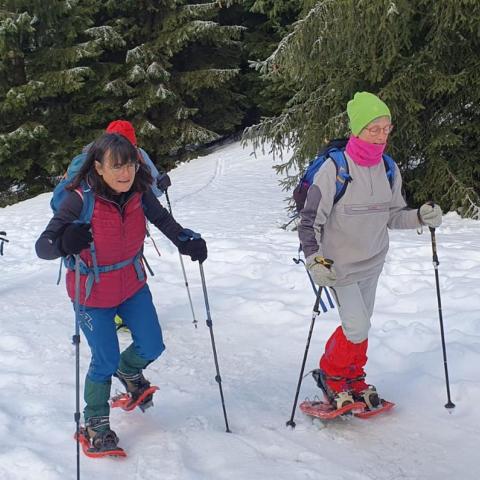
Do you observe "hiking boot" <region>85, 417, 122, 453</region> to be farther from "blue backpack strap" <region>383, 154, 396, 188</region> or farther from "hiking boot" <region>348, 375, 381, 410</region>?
"blue backpack strap" <region>383, 154, 396, 188</region>

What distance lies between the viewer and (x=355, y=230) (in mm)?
3881

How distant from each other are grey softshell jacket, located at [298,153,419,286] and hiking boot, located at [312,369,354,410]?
73 cm

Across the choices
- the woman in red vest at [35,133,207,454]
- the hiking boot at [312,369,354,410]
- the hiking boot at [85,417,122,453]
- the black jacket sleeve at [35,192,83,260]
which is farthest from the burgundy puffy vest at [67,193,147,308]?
the hiking boot at [312,369,354,410]

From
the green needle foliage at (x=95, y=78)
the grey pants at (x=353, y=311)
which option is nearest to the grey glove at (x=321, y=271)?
the grey pants at (x=353, y=311)

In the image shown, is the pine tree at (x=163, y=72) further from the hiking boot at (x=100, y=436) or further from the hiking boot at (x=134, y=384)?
the hiking boot at (x=100, y=436)

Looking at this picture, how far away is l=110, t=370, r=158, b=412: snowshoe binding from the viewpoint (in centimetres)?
402

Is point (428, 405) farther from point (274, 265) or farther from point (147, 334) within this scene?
point (274, 265)

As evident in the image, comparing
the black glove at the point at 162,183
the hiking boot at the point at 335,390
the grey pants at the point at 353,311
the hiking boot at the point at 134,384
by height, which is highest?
the black glove at the point at 162,183

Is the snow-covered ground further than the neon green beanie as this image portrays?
No

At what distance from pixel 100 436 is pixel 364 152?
247 centimetres

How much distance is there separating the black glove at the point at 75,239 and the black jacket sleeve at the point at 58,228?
0.07 m

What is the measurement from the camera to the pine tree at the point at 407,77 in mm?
8234

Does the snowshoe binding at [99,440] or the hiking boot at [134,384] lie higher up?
the hiking boot at [134,384]

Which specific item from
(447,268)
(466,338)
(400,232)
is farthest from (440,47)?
(466,338)
